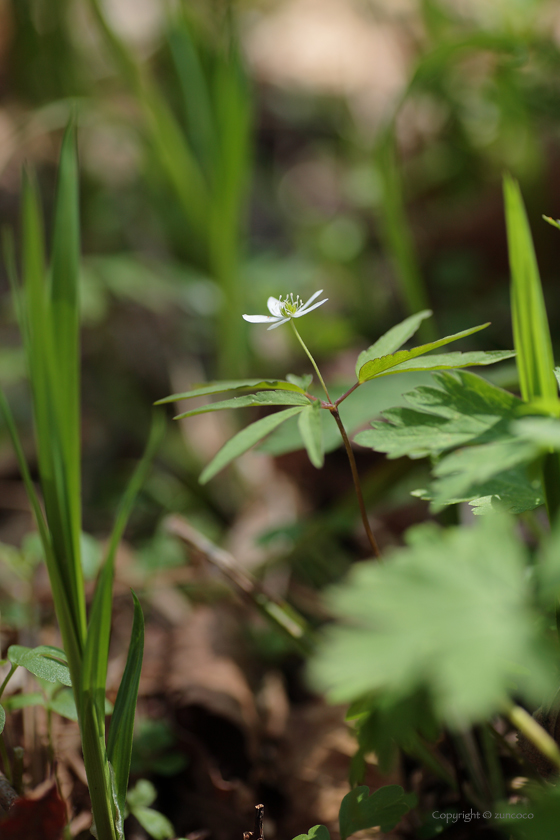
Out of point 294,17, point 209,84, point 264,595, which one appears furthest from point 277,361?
point 294,17

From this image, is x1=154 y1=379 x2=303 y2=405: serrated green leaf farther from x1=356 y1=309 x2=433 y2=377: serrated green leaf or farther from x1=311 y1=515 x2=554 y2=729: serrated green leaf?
x1=311 y1=515 x2=554 y2=729: serrated green leaf

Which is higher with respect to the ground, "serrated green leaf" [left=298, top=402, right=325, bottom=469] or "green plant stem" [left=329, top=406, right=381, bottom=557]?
"serrated green leaf" [left=298, top=402, right=325, bottom=469]

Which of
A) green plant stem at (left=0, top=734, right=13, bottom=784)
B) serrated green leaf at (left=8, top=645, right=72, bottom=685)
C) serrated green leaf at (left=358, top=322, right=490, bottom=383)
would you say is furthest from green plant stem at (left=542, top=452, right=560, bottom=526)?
green plant stem at (left=0, top=734, right=13, bottom=784)

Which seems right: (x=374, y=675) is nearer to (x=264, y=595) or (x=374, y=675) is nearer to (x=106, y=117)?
(x=264, y=595)

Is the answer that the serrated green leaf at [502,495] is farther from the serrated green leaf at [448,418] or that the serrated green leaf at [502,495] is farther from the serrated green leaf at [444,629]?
the serrated green leaf at [444,629]

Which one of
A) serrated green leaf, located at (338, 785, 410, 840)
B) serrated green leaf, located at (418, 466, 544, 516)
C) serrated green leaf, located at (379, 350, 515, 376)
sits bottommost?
serrated green leaf, located at (338, 785, 410, 840)
